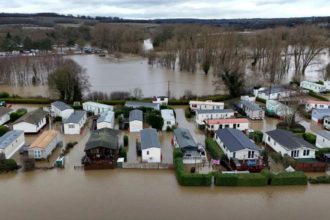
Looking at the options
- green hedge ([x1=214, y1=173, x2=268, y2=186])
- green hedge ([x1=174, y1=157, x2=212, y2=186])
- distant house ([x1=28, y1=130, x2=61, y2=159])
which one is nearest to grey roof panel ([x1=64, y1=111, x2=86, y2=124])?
distant house ([x1=28, y1=130, x2=61, y2=159])

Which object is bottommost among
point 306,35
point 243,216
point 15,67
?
point 243,216

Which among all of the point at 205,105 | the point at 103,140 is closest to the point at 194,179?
the point at 103,140

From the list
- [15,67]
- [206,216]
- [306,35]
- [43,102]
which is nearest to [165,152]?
[206,216]

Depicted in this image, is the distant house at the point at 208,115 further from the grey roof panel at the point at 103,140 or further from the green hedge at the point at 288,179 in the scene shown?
the green hedge at the point at 288,179

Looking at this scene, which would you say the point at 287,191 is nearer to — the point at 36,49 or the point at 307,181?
the point at 307,181

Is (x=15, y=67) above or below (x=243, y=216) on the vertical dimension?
above

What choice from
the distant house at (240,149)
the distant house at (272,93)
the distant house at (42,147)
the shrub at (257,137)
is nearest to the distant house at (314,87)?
the distant house at (272,93)
